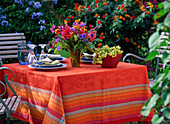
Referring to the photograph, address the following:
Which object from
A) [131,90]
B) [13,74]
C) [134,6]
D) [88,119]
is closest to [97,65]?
[131,90]

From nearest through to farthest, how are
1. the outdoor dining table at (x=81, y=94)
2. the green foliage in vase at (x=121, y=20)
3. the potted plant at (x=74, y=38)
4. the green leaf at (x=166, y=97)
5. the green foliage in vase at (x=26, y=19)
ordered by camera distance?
1. the green leaf at (x=166, y=97)
2. the outdoor dining table at (x=81, y=94)
3. the potted plant at (x=74, y=38)
4. the green foliage in vase at (x=121, y=20)
5. the green foliage in vase at (x=26, y=19)

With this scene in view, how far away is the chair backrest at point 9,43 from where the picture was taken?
13.4ft

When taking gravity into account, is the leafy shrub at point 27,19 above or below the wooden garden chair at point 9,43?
above

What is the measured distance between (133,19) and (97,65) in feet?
6.96

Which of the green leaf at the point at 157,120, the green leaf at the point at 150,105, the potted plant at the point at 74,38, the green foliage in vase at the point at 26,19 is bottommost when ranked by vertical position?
the green leaf at the point at 157,120

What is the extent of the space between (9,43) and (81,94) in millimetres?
2406

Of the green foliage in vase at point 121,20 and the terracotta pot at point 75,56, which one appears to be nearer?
the terracotta pot at point 75,56

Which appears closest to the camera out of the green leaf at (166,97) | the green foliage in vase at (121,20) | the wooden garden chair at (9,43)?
the green leaf at (166,97)

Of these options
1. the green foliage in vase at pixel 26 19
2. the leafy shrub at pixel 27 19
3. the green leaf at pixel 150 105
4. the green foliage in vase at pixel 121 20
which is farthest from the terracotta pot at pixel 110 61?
the green foliage in vase at pixel 26 19

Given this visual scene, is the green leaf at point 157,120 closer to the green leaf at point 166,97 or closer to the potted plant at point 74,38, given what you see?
the green leaf at point 166,97

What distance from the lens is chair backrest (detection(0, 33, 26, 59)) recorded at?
4.07 meters

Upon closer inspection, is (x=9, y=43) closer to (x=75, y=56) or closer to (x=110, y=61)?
(x=75, y=56)

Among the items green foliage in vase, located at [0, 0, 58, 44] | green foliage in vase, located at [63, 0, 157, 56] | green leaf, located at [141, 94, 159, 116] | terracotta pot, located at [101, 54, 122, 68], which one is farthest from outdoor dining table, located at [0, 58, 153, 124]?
green foliage in vase, located at [0, 0, 58, 44]

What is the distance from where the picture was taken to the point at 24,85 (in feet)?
7.86
